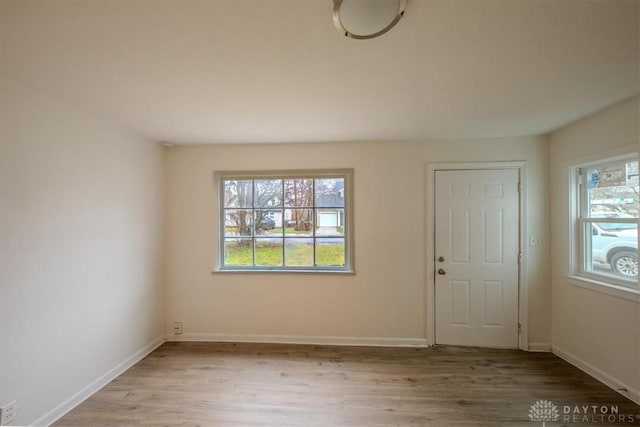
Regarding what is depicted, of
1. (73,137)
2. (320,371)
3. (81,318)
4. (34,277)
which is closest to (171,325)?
(81,318)

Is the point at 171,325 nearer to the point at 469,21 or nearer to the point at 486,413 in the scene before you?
the point at 486,413

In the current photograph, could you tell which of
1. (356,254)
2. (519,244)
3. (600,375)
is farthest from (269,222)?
(600,375)

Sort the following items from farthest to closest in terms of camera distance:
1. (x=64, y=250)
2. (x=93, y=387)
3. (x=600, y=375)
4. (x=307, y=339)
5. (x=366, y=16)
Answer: (x=307, y=339), (x=600, y=375), (x=93, y=387), (x=64, y=250), (x=366, y=16)

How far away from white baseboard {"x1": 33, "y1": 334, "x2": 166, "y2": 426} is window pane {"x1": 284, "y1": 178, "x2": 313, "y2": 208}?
2171 millimetres

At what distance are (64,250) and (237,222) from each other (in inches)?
59.9

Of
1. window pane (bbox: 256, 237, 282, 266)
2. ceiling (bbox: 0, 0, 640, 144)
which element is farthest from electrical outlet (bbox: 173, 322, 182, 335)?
ceiling (bbox: 0, 0, 640, 144)

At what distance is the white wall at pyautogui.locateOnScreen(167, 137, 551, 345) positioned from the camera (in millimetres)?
2797

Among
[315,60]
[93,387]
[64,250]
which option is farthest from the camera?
[93,387]

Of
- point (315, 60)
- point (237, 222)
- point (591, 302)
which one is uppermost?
point (315, 60)

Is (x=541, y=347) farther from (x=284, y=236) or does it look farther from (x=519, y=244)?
(x=284, y=236)

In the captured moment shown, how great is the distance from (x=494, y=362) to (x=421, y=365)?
75 cm

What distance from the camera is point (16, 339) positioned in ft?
5.09

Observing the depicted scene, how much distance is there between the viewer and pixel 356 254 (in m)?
2.87

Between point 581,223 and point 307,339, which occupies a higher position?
point 581,223
